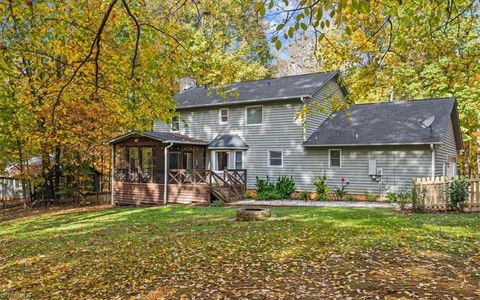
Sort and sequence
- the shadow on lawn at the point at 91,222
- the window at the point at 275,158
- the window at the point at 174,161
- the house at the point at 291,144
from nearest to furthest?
the shadow on lawn at the point at 91,222, the house at the point at 291,144, the window at the point at 275,158, the window at the point at 174,161

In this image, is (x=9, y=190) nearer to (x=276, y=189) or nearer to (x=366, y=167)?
(x=276, y=189)

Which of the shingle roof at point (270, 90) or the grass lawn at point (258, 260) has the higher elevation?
the shingle roof at point (270, 90)

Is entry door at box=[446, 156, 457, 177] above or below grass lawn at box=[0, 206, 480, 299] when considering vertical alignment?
above

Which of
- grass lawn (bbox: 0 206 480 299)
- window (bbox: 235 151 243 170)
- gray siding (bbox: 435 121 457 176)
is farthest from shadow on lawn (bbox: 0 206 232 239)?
gray siding (bbox: 435 121 457 176)

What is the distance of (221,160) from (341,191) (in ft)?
23.8

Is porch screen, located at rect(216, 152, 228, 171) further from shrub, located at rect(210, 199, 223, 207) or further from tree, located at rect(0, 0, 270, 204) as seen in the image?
tree, located at rect(0, 0, 270, 204)

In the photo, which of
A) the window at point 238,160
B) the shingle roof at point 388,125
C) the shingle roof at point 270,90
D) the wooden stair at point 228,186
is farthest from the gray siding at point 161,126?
the shingle roof at point 388,125

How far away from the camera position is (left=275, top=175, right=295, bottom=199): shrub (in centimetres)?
1967

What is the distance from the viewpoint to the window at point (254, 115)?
21859 mm

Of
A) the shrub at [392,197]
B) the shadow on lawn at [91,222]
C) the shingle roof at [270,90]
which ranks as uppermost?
the shingle roof at [270,90]

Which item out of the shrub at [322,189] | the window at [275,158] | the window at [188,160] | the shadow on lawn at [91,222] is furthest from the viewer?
the window at [188,160]

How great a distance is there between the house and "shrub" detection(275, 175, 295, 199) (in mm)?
734

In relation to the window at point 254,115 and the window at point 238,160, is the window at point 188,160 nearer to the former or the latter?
the window at point 238,160

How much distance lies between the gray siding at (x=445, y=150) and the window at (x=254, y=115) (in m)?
9.10
